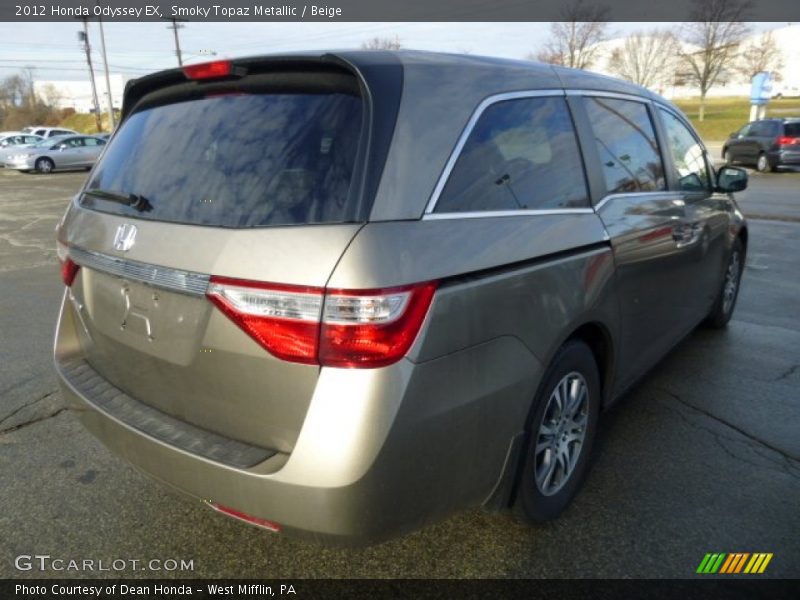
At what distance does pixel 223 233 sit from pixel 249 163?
0.88ft

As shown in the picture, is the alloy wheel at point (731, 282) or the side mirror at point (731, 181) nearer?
the side mirror at point (731, 181)

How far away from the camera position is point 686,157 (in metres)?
4.01

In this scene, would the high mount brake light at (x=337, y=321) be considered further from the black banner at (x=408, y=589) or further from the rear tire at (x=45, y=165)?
the rear tire at (x=45, y=165)

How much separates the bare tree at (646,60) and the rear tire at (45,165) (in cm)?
4245

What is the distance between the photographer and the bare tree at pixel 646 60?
50.4m

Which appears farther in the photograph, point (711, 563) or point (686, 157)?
point (686, 157)

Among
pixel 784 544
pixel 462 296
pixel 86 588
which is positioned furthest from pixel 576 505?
pixel 86 588

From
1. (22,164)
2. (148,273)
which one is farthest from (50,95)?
(148,273)

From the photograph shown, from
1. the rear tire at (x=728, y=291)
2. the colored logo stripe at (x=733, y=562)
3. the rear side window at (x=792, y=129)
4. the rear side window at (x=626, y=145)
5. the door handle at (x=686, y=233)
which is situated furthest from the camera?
the rear side window at (x=792, y=129)

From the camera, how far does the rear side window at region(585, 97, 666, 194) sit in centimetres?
291

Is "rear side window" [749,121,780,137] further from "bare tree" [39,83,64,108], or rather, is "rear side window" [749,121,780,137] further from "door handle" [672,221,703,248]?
"bare tree" [39,83,64,108]

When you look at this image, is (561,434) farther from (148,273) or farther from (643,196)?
(148,273)

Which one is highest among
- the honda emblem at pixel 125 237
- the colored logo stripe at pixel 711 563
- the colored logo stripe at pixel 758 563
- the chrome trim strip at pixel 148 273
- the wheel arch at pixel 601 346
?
the honda emblem at pixel 125 237

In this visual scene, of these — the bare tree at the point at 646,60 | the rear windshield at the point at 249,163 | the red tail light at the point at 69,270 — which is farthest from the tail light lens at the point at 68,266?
the bare tree at the point at 646,60
